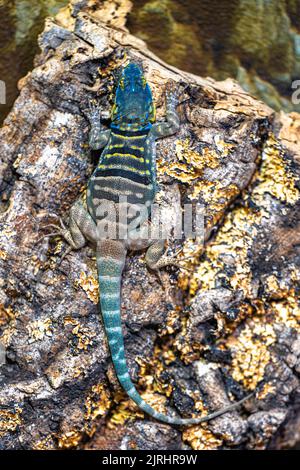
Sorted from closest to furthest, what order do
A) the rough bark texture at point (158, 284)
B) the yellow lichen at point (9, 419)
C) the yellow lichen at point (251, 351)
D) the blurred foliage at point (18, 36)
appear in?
the yellow lichen at point (9, 419), the rough bark texture at point (158, 284), the yellow lichen at point (251, 351), the blurred foliage at point (18, 36)

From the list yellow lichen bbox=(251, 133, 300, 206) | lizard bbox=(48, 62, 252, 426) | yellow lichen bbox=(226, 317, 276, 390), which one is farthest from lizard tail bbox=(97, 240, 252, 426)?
yellow lichen bbox=(251, 133, 300, 206)

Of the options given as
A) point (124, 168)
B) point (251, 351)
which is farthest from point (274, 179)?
point (251, 351)

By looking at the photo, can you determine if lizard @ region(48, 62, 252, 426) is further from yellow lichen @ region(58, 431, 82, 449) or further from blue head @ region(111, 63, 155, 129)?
yellow lichen @ region(58, 431, 82, 449)

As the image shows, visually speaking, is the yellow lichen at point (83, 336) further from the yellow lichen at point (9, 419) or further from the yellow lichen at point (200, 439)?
the yellow lichen at point (200, 439)

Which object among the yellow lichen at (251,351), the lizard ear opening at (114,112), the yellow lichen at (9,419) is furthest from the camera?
the lizard ear opening at (114,112)

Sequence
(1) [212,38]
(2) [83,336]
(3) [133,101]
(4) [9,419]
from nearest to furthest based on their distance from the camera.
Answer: (4) [9,419]
(2) [83,336]
(3) [133,101]
(1) [212,38]

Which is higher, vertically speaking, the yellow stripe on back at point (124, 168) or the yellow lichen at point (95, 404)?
the yellow stripe on back at point (124, 168)

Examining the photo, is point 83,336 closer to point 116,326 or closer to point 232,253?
point 116,326

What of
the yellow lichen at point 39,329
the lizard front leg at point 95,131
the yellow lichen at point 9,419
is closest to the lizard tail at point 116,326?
the yellow lichen at point 39,329
